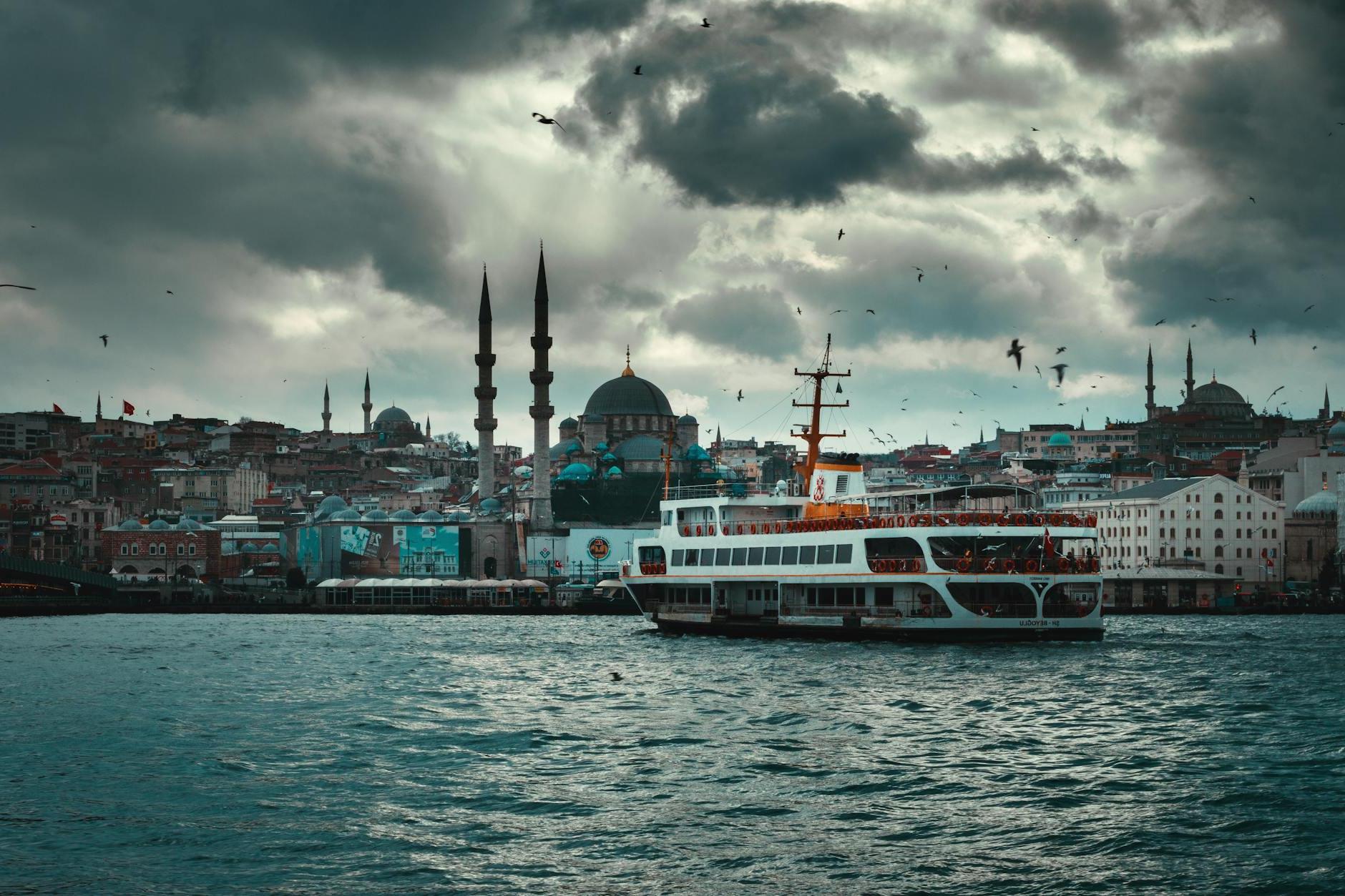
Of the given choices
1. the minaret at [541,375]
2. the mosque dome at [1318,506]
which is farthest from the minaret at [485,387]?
the mosque dome at [1318,506]

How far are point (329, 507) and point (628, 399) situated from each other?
33.1 meters

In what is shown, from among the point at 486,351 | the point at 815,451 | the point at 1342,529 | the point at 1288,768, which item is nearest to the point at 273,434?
the point at 486,351

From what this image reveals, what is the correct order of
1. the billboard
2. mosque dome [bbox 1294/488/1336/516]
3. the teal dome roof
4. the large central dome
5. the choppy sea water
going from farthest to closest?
the large central dome, the teal dome roof, the billboard, mosque dome [bbox 1294/488/1336/516], the choppy sea water

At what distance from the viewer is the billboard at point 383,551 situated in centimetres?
10975

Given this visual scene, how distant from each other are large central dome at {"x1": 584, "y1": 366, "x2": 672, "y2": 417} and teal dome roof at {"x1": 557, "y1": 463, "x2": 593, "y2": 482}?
60.8 feet

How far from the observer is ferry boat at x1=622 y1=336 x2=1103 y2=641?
1652 inches

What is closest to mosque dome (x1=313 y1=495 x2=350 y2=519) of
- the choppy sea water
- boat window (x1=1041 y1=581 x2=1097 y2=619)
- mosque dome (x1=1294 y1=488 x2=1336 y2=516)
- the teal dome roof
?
the teal dome roof

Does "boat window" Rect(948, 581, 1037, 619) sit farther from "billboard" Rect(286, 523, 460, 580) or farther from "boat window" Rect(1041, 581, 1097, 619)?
"billboard" Rect(286, 523, 460, 580)

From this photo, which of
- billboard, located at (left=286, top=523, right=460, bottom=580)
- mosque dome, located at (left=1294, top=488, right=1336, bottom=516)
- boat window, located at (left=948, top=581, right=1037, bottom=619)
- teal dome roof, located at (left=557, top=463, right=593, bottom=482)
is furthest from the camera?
teal dome roof, located at (left=557, top=463, right=593, bottom=482)

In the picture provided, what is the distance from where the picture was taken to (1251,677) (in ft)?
116

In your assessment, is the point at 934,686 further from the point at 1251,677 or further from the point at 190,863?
the point at 190,863

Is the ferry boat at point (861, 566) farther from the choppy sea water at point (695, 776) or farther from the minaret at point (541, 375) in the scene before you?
the minaret at point (541, 375)

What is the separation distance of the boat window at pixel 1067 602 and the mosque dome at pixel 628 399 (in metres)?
103

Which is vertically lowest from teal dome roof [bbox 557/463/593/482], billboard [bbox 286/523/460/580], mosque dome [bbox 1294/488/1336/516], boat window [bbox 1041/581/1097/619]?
boat window [bbox 1041/581/1097/619]
